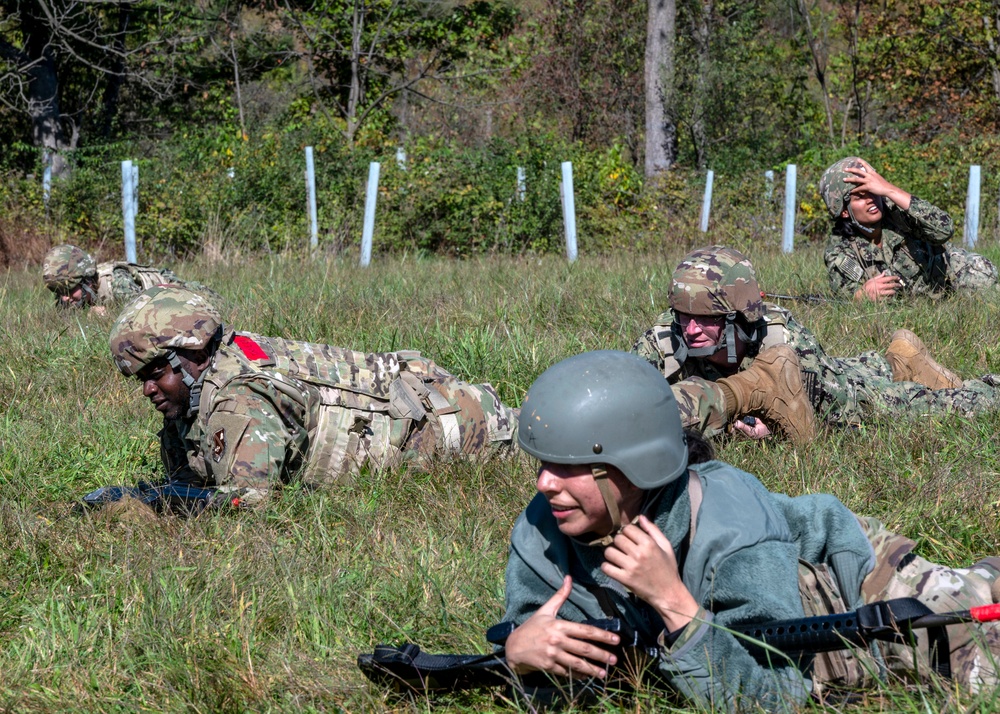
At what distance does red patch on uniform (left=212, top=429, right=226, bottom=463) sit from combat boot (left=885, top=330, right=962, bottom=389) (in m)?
3.34

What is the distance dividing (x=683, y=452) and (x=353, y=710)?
1137 millimetres

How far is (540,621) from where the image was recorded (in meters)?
2.49

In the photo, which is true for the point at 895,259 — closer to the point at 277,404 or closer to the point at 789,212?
the point at 277,404

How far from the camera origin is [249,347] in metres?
4.62

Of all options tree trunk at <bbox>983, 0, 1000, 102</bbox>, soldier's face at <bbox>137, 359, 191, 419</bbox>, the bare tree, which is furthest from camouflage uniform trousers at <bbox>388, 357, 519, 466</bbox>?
tree trunk at <bbox>983, 0, 1000, 102</bbox>

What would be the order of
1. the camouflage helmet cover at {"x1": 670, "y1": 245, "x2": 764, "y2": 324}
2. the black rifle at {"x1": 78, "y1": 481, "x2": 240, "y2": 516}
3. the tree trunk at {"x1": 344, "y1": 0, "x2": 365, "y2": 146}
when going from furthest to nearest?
the tree trunk at {"x1": 344, "y1": 0, "x2": 365, "y2": 146} → the camouflage helmet cover at {"x1": 670, "y1": 245, "x2": 764, "y2": 324} → the black rifle at {"x1": 78, "y1": 481, "x2": 240, "y2": 516}

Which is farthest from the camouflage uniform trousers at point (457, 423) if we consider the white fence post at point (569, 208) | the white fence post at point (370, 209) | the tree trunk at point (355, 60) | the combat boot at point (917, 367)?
the tree trunk at point (355, 60)

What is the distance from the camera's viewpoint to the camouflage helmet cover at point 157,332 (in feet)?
14.1

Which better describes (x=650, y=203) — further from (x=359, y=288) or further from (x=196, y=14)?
(x=196, y=14)

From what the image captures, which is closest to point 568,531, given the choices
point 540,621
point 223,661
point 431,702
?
point 540,621

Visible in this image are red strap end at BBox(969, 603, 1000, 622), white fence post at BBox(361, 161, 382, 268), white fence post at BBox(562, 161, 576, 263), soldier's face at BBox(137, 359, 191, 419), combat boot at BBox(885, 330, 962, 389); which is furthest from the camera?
white fence post at BBox(562, 161, 576, 263)

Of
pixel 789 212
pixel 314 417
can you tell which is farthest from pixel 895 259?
pixel 789 212

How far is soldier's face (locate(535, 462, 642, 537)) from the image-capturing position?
245 centimetres

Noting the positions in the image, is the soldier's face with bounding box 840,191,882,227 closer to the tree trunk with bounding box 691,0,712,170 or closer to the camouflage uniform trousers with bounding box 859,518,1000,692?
the camouflage uniform trousers with bounding box 859,518,1000,692
